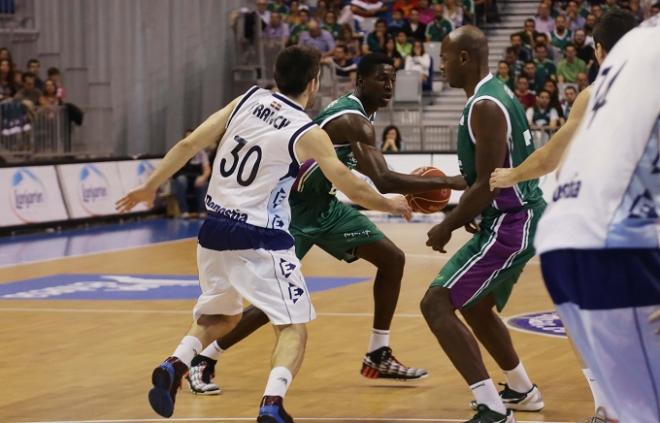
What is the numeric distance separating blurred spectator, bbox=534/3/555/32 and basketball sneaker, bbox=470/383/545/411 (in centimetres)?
1822

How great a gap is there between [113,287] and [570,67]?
12.3m

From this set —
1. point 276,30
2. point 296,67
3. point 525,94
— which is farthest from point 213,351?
point 276,30

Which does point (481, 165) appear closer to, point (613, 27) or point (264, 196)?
point (264, 196)

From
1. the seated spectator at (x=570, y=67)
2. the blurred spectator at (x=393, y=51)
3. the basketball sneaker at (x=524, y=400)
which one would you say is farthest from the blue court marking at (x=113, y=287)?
the blurred spectator at (x=393, y=51)

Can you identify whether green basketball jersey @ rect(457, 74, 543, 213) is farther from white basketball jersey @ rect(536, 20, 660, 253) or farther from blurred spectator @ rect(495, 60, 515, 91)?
blurred spectator @ rect(495, 60, 515, 91)

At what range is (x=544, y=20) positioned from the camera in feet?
81.9

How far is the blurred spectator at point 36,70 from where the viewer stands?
2195 cm

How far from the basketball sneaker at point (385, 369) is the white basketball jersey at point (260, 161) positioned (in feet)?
6.72

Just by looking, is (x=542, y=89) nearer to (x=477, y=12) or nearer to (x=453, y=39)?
(x=477, y=12)

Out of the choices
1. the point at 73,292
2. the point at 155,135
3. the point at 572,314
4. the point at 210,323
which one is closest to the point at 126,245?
the point at 73,292

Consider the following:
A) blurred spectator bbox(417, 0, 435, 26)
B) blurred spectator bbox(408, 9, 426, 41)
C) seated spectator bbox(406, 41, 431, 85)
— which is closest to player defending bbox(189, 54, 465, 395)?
seated spectator bbox(406, 41, 431, 85)

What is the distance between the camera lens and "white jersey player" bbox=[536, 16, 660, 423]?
12.2 ft

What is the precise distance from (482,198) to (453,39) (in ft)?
3.22

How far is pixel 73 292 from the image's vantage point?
42.5ft
